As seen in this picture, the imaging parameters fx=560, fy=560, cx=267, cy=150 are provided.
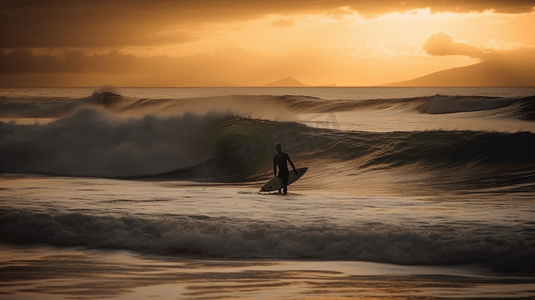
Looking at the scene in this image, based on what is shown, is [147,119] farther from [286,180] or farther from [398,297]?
[398,297]

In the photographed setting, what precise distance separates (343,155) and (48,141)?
11.1m

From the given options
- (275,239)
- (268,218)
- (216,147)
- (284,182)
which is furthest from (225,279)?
(216,147)

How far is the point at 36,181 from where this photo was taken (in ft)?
48.2

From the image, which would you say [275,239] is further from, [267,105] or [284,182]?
[267,105]

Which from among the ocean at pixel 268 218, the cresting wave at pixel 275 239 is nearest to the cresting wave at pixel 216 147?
the ocean at pixel 268 218

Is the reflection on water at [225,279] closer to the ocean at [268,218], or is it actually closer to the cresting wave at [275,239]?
the ocean at [268,218]

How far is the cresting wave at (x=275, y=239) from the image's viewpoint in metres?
7.30

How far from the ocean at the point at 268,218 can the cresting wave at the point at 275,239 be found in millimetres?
25

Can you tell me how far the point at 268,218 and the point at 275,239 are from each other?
3.73 ft

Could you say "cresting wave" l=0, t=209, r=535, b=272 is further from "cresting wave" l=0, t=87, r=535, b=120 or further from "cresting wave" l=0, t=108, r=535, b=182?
"cresting wave" l=0, t=87, r=535, b=120

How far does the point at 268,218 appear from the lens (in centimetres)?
907

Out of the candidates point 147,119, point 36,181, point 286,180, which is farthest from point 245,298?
point 147,119

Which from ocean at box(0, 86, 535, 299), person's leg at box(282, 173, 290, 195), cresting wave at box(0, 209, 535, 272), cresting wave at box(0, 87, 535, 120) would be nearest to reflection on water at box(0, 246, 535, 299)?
ocean at box(0, 86, 535, 299)

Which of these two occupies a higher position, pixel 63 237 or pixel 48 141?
pixel 48 141
